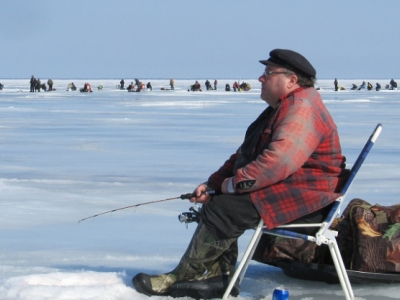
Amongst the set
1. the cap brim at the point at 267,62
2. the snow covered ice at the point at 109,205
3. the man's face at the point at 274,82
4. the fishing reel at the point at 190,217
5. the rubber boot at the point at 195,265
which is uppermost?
the cap brim at the point at 267,62

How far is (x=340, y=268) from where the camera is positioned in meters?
3.66

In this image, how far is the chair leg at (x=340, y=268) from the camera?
3600 millimetres

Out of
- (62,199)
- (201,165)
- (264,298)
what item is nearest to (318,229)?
(264,298)

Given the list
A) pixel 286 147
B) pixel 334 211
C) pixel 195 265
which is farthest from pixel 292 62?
pixel 195 265

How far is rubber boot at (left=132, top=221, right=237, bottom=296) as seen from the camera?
12.3 feet

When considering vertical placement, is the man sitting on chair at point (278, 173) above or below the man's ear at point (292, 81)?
below

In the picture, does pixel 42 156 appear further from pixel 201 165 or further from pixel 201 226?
pixel 201 226

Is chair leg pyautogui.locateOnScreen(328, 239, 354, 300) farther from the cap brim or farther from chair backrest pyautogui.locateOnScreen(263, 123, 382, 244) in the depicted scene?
the cap brim

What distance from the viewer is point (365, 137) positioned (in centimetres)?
1403

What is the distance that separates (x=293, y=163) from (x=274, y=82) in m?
0.41

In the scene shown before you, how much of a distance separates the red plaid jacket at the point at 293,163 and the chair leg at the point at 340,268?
171 millimetres

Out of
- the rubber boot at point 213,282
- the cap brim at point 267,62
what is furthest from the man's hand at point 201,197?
the cap brim at point 267,62

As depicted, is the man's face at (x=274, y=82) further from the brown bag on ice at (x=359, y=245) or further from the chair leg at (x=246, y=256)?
the brown bag on ice at (x=359, y=245)

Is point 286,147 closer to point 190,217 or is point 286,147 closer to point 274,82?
point 274,82
